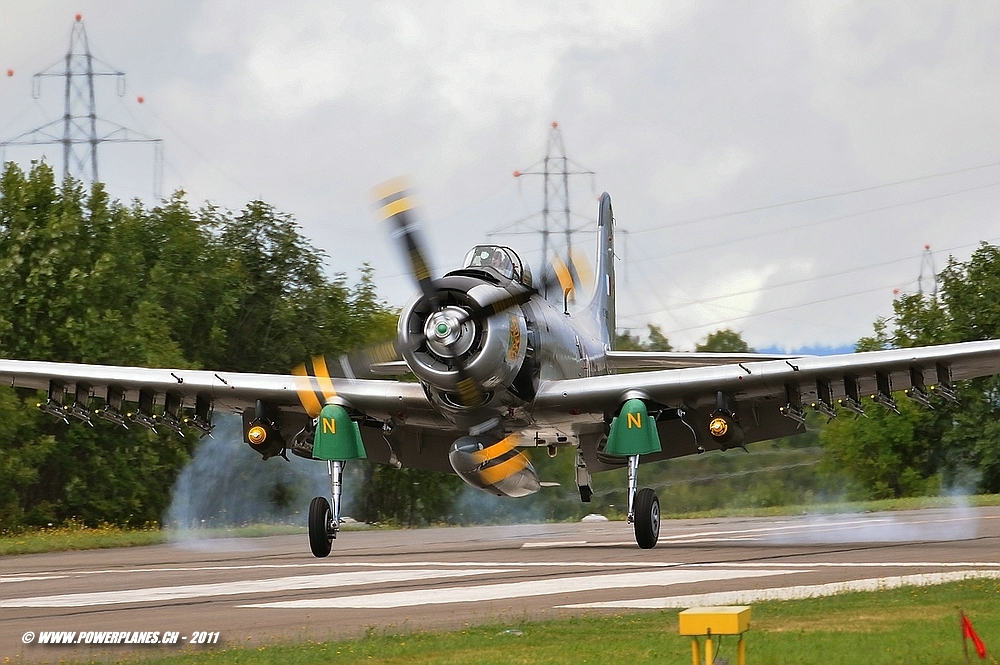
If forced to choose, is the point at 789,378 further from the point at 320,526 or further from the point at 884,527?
the point at 884,527

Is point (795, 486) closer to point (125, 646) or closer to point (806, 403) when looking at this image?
point (806, 403)

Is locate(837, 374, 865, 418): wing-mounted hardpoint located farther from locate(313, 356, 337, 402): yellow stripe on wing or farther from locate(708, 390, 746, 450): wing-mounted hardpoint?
locate(313, 356, 337, 402): yellow stripe on wing

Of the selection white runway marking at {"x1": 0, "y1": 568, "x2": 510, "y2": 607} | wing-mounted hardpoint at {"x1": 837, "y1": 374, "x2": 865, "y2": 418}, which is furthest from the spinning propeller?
wing-mounted hardpoint at {"x1": 837, "y1": 374, "x2": 865, "y2": 418}

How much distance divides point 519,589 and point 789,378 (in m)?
6.97

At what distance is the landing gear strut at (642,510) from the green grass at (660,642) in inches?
307

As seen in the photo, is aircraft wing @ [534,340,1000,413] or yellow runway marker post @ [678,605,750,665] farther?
aircraft wing @ [534,340,1000,413]

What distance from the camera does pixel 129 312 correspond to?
4303cm

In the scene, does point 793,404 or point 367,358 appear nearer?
point 367,358

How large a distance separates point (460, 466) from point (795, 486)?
76.4 feet

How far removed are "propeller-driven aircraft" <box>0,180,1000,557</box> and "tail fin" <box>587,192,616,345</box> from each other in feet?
15.3

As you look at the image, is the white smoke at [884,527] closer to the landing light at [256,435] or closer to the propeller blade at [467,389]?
the propeller blade at [467,389]

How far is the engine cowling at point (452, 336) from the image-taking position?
18.2m

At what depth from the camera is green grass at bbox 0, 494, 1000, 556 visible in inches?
1084

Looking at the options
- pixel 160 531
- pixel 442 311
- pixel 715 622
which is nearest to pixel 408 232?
pixel 442 311
